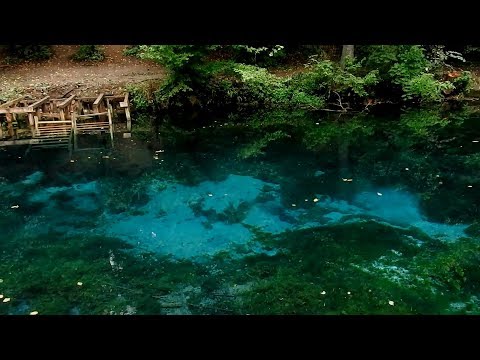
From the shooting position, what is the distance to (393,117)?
16.1 m

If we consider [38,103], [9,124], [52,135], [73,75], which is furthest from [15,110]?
[73,75]

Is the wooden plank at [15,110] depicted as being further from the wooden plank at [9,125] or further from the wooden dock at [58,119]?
the wooden plank at [9,125]

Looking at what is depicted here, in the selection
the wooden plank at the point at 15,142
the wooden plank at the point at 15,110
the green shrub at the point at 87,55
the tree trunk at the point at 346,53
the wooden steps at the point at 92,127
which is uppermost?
the tree trunk at the point at 346,53

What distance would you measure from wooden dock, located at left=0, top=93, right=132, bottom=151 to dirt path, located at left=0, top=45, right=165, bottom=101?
902 mm

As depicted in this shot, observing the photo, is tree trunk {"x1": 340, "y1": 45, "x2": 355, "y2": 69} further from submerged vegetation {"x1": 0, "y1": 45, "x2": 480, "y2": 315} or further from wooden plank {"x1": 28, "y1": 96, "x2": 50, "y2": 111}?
wooden plank {"x1": 28, "y1": 96, "x2": 50, "y2": 111}

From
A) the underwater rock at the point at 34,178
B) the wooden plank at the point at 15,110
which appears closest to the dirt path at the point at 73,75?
the wooden plank at the point at 15,110

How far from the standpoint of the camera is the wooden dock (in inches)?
560

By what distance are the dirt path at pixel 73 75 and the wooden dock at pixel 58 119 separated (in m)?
0.90

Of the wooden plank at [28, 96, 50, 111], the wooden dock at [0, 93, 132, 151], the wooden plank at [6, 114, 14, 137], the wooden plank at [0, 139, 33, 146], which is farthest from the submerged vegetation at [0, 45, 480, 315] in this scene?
the wooden plank at [6, 114, 14, 137]

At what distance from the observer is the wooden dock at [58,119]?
14.2 metres

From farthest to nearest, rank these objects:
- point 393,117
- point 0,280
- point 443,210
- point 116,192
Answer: point 393,117
point 116,192
point 443,210
point 0,280
